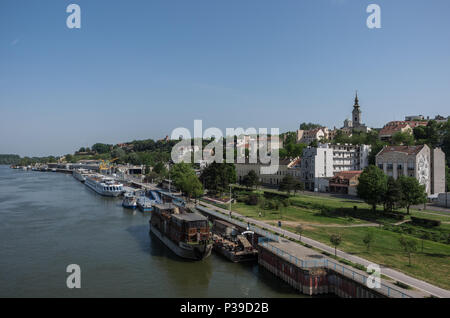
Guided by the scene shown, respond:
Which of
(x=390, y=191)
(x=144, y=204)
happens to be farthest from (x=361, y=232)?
(x=144, y=204)

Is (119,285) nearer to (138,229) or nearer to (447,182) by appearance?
(138,229)

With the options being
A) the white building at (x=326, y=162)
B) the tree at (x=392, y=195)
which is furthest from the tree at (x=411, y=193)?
the white building at (x=326, y=162)

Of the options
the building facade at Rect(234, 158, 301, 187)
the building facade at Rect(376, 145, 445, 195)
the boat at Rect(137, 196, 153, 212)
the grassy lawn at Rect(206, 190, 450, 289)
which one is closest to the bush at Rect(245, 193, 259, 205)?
the grassy lawn at Rect(206, 190, 450, 289)

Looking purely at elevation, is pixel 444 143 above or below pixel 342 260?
above

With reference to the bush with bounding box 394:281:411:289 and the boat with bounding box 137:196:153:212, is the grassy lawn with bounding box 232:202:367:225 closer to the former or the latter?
the boat with bounding box 137:196:153:212

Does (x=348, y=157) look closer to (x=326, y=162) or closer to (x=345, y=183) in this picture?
(x=326, y=162)
